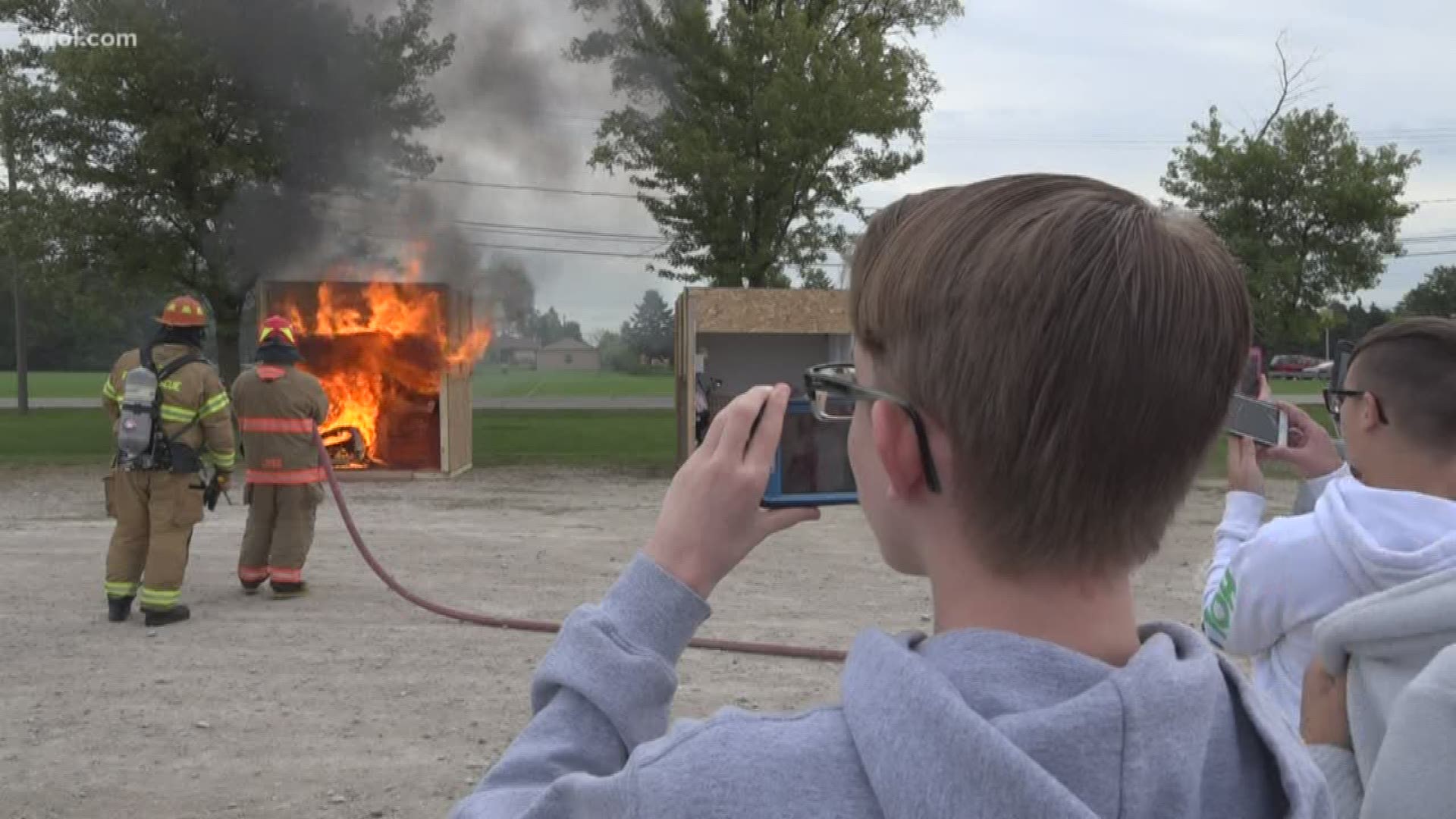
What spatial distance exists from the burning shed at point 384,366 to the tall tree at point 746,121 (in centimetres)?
444

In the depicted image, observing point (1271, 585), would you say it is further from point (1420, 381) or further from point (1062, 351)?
point (1062, 351)

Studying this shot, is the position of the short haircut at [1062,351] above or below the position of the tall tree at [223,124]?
below

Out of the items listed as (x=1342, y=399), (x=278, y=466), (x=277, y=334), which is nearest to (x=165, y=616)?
(x=278, y=466)

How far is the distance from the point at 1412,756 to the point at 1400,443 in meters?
0.99

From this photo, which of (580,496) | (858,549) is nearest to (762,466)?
(858,549)

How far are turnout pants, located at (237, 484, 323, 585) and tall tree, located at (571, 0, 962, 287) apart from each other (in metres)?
10.6

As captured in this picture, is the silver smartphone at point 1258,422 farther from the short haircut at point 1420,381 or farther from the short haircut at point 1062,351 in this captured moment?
the short haircut at point 1062,351

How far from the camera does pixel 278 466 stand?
813cm

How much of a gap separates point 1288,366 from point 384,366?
52.0 meters

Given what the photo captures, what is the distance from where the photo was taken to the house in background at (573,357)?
196 feet

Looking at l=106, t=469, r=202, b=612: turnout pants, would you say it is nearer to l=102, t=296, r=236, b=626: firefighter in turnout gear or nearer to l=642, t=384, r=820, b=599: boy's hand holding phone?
l=102, t=296, r=236, b=626: firefighter in turnout gear

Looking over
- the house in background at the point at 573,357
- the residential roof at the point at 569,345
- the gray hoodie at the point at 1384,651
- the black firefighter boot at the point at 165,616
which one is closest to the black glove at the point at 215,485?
the black firefighter boot at the point at 165,616

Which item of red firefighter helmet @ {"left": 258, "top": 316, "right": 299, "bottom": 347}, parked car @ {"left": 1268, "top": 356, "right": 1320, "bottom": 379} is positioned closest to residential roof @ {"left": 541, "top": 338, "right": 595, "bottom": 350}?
parked car @ {"left": 1268, "top": 356, "right": 1320, "bottom": 379}

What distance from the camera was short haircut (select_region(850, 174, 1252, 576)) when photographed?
92 centimetres
